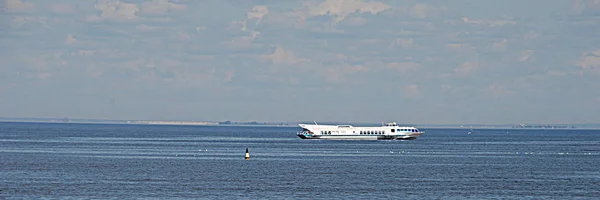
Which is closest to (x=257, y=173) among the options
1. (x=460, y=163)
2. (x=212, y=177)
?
(x=212, y=177)

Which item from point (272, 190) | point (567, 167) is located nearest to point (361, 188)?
point (272, 190)

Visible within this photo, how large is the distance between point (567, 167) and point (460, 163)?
13.4 m

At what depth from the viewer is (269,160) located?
126 m

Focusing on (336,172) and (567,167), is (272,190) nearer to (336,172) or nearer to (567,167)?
(336,172)

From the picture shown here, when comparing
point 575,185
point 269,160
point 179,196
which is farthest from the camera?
point 269,160

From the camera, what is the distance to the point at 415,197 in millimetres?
72625

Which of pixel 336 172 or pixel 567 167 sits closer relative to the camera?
pixel 336 172

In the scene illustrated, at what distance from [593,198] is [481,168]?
38646mm

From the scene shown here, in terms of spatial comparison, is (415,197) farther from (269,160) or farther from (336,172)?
(269,160)

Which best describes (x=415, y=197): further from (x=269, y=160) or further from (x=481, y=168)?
(x=269, y=160)

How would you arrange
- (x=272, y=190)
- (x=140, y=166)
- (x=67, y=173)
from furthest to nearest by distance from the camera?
1. (x=140, y=166)
2. (x=67, y=173)
3. (x=272, y=190)

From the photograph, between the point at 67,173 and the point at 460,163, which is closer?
the point at 67,173

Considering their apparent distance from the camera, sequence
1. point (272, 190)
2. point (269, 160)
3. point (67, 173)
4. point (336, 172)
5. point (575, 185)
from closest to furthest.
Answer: point (272, 190), point (575, 185), point (67, 173), point (336, 172), point (269, 160)

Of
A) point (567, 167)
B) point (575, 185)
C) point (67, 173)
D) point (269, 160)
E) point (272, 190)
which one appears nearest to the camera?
point (272, 190)
